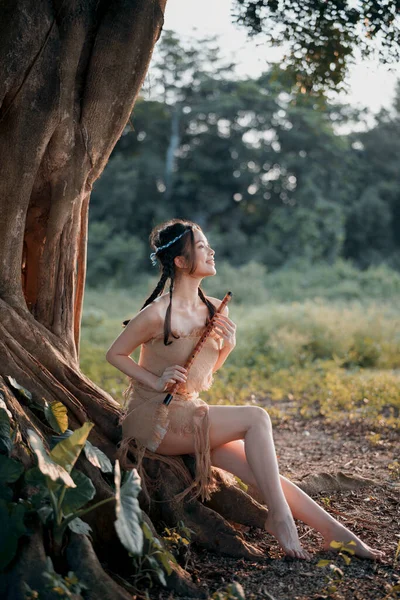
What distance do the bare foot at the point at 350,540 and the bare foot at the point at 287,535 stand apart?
170mm

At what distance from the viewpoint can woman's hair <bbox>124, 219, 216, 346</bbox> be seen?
13.3 ft

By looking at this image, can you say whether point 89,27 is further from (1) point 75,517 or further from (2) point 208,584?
(2) point 208,584

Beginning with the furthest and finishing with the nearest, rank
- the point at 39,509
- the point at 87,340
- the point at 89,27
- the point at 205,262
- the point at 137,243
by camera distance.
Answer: the point at 137,243
the point at 87,340
the point at 89,27
the point at 205,262
the point at 39,509

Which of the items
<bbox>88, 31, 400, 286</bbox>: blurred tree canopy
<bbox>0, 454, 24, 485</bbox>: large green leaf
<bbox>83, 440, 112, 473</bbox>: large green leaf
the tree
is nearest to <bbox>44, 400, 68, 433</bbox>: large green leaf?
the tree

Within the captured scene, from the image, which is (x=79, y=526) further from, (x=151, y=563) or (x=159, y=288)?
(x=159, y=288)

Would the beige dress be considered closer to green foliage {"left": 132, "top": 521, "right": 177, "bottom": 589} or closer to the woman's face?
the woman's face

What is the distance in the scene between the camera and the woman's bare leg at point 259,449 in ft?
11.8

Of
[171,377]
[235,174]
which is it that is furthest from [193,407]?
[235,174]

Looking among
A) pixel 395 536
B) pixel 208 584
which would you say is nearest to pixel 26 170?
pixel 208 584

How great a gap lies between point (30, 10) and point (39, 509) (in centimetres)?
264

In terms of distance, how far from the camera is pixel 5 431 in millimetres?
3219

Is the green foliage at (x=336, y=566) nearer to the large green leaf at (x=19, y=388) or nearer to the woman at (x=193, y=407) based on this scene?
the woman at (x=193, y=407)

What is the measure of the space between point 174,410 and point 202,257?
0.83 m

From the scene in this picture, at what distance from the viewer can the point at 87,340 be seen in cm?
1404
